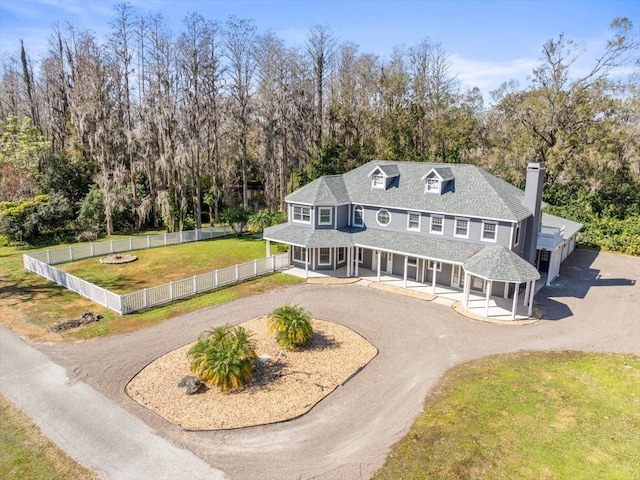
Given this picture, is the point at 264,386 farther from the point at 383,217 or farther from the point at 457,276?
the point at 383,217

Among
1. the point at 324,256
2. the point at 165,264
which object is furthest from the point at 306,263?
the point at 165,264

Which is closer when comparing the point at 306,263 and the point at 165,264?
the point at 306,263

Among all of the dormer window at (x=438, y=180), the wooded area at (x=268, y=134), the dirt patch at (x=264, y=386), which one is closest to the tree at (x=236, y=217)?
the wooded area at (x=268, y=134)

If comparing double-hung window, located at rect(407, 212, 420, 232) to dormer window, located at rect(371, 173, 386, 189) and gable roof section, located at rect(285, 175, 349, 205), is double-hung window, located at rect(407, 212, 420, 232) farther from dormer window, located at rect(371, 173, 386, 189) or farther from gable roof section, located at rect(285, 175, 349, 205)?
gable roof section, located at rect(285, 175, 349, 205)

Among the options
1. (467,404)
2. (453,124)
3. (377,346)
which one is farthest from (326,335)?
(453,124)

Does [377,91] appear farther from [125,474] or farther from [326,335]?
[125,474]

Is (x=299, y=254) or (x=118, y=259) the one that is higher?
(x=299, y=254)

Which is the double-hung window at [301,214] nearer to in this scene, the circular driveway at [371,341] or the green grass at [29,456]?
the circular driveway at [371,341]
